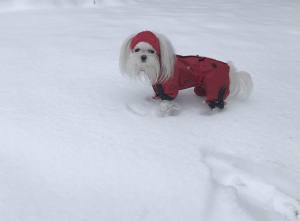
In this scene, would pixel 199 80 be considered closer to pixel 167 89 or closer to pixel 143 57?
pixel 167 89

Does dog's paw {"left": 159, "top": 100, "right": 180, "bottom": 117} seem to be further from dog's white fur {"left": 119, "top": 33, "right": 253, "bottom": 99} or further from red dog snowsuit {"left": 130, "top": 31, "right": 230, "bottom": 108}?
dog's white fur {"left": 119, "top": 33, "right": 253, "bottom": 99}

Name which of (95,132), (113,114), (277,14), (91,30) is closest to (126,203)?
(95,132)

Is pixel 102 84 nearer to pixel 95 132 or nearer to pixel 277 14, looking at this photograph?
pixel 95 132

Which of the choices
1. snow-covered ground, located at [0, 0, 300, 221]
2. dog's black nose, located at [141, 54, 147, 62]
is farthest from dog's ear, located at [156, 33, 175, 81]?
snow-covered ground, located at [0, 0, 300, 221]

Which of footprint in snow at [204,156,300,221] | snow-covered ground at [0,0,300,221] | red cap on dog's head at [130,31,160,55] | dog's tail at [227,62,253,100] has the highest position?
red cap on dog's head at [130,31,160,55]

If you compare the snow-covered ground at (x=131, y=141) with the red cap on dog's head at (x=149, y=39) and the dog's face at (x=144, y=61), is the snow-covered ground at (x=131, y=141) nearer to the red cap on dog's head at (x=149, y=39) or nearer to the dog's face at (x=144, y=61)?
the dog's face at (x=144, y=61)

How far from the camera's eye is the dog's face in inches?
97.5

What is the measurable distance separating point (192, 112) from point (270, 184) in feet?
2.86

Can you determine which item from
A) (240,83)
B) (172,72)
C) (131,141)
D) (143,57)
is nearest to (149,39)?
(143,57)

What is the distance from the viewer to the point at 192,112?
278cm

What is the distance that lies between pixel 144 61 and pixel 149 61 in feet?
0.10

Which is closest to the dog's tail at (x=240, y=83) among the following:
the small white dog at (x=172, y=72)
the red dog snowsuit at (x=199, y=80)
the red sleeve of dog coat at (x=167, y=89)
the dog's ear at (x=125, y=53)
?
the small white dog at (x=172, y=72)

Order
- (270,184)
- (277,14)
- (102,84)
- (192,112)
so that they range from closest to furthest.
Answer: (270,184)
(192,112)
(102,84)
(277,14)

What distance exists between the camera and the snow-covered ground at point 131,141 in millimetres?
1860
